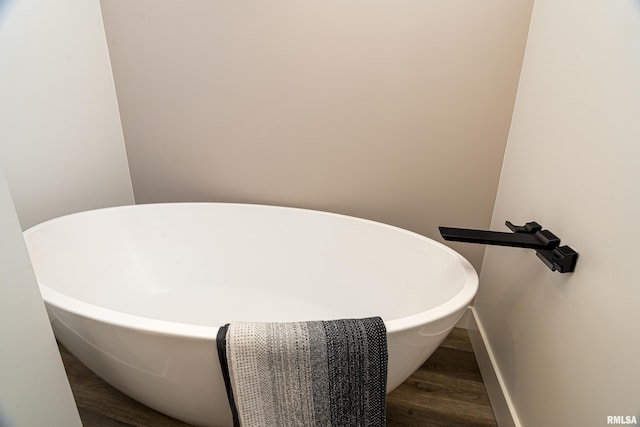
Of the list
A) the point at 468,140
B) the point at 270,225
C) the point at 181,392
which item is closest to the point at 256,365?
the point at 181,392

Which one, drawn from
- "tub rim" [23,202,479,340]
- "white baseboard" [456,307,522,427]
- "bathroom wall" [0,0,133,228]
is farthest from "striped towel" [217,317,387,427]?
"bathroom wall" [0,0,133,228]

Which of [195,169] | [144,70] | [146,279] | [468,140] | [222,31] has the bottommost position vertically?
[146,279]

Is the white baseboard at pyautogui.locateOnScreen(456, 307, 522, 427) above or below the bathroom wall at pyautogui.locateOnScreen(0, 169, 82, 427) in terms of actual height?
below

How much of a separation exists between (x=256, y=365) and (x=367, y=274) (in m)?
0.77

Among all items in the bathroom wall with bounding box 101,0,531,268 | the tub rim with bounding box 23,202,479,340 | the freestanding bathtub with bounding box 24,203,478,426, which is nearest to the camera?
the tub rim with bounding box 23,202,479,340

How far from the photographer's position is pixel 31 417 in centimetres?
84

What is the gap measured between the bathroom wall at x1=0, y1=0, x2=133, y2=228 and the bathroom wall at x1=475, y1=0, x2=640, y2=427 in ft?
6.01

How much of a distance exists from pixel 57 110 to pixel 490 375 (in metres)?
2.06

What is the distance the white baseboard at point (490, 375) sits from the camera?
1116 mm

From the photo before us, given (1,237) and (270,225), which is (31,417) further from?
(270,225)

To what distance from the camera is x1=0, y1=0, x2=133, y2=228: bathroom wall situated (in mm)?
1318

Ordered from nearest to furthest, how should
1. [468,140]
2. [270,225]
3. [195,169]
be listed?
[468,140] < [270,225] < [195,169]

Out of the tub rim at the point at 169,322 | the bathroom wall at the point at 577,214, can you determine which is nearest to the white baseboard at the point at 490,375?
the bathroom wall at the point at 577,214

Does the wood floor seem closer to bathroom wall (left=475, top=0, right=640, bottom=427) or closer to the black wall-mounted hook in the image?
bathroom wall (left=475, top=0, right=640, bottom=427)
